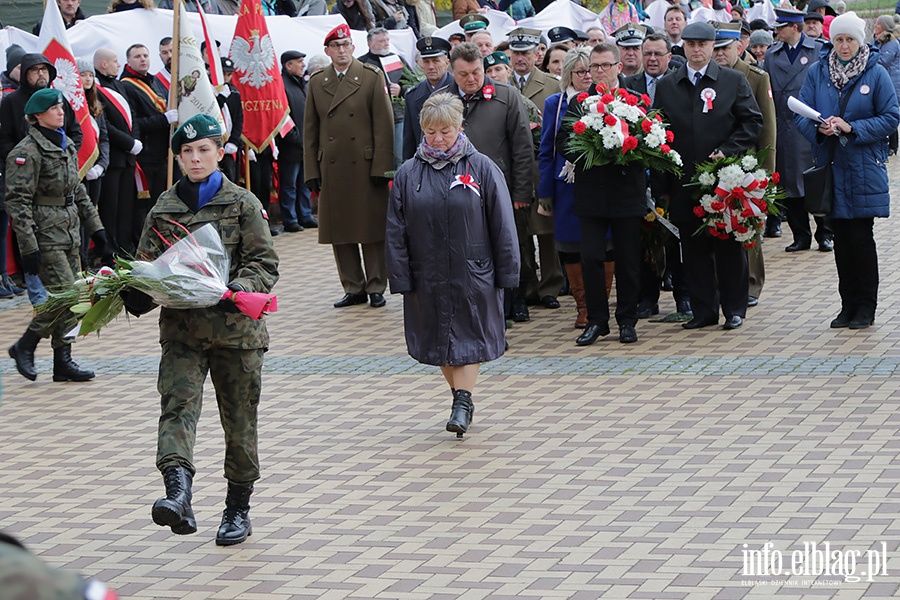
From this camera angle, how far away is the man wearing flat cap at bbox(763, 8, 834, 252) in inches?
565

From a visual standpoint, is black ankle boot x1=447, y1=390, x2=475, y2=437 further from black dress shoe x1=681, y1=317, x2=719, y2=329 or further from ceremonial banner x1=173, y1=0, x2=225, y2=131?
ceremonial banner x1=173, y1=0, x2=225, y2=131

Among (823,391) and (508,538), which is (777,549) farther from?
(823,391)

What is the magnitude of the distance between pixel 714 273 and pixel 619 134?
1.55 m

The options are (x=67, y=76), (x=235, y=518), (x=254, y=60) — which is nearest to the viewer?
(x=235, y=518)

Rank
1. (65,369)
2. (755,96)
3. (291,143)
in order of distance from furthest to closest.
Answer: (291,143) < (755,96) < (65,369)

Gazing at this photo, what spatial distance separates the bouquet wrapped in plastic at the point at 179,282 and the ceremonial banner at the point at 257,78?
33.7 feet

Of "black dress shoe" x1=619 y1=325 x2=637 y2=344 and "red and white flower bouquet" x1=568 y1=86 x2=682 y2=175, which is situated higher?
"red and white flower bouquet" x1=568 y1=86 x2=682 y2=175

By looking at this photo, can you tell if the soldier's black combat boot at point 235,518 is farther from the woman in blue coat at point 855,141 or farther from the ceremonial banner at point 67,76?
the ceremonial banner at point 67,76

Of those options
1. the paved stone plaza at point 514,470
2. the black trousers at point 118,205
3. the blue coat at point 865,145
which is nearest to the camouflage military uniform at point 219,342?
the paved stone plaza at point 514,470

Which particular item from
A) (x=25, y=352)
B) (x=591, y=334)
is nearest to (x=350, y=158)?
(x=591, y=334)

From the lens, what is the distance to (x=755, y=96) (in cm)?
1119

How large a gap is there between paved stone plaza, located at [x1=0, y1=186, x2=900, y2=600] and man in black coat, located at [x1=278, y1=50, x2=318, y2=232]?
634 centimetres

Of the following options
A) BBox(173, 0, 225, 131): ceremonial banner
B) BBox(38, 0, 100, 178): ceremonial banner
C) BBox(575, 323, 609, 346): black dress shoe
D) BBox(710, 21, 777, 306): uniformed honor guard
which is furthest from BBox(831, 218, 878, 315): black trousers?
BBox(38, 0, 100, 178): ceremonial banner

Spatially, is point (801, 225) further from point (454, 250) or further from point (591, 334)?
point (454, 250)
